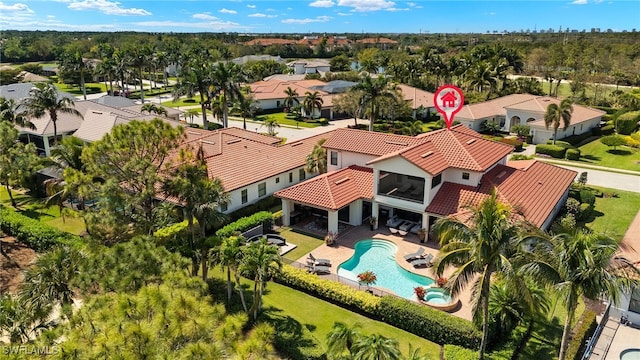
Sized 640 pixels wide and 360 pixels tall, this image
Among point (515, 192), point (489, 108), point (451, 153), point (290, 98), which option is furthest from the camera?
point (290, 98)

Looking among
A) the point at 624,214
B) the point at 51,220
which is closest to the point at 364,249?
the point at 624,214

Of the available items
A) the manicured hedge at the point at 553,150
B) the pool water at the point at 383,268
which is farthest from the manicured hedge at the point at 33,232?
the manicured hedge at the point at 553,150

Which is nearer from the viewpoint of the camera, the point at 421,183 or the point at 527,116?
the point at 421,183

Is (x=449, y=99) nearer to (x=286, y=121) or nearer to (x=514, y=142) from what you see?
(x=514, y=142)

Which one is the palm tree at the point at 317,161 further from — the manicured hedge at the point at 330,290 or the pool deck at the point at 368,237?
the manicured hedge at the point at 330,290

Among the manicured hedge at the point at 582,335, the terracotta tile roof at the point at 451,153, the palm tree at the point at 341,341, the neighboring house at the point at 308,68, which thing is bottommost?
the manicured hedge at the point at 582,335

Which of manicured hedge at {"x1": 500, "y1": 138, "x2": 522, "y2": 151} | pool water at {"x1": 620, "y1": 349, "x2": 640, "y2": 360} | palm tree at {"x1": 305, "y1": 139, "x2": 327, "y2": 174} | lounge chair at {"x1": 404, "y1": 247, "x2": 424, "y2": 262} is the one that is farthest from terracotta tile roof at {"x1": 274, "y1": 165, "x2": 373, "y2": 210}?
manicured hedge at {"x1": 500, "y1": 138, "x2": 522, "y2": 151}

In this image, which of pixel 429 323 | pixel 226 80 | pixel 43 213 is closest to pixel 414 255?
pixel 429 323
